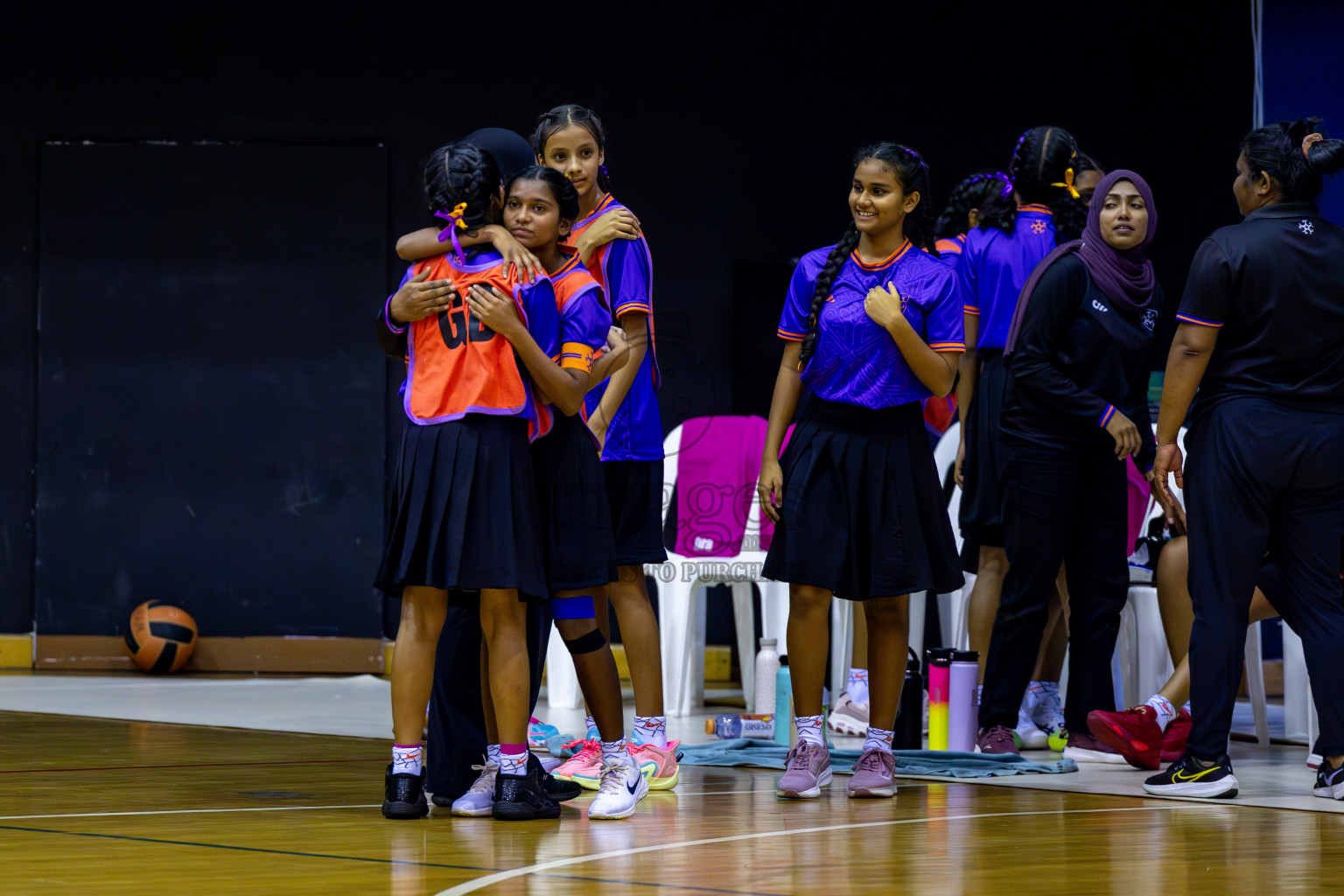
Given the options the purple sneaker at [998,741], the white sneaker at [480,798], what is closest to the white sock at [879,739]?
the purple sneaker at [998,741]

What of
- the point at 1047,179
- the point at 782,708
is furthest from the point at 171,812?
the point at 1047,179

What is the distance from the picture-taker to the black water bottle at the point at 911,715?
455 cm

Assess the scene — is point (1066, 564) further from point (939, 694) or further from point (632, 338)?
point (632, 338)

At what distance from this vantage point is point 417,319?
10.7 feet

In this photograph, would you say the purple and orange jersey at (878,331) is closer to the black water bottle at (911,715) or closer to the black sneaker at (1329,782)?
the black water bottle at (911,715)

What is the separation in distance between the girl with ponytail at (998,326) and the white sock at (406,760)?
2.14m

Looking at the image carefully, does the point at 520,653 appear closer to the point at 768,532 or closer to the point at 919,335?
the point at 919,335

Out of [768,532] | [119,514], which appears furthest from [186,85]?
[768,532]

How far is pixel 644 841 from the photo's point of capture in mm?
3027

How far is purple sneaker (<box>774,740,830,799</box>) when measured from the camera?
3.62 meters

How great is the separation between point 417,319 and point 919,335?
1.16 meters

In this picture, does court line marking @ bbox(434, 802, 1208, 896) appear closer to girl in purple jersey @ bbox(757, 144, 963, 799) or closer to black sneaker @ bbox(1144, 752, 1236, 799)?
black sneaker @ bbox(1144, 752, 1236, 799)

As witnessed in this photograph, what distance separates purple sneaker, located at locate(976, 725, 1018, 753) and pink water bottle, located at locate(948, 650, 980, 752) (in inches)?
2.3

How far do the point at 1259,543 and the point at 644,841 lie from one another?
1.70m
